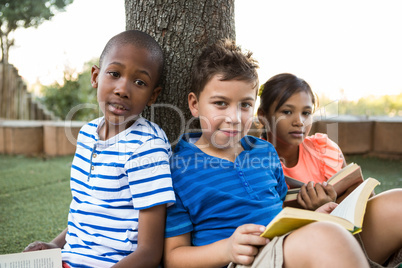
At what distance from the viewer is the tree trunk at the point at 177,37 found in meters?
1.78

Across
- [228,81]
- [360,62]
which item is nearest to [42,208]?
[228,81]

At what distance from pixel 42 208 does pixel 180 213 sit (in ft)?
6.69

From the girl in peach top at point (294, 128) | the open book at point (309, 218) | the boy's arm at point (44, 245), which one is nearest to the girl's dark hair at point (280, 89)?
the girl in peach top at point (294, 128)

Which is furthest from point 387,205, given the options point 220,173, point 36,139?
point 36,139

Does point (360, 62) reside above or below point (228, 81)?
above

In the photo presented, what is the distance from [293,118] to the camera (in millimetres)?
2162

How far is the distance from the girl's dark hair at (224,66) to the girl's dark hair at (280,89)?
0.59 metres

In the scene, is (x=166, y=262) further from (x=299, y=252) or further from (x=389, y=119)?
(x=389, y=119)

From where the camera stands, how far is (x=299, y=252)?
1.04m

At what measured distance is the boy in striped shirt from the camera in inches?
52.8

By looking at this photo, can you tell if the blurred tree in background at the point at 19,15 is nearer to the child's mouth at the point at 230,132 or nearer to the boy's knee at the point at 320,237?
the child's mouth at the point at 230,132

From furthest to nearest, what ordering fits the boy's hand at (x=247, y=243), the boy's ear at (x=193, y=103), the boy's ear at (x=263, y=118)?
the boy's ear at (x=263, y=118), the boy's ear at (x=193, y=103), the boy's hand at (x=247, y=243)

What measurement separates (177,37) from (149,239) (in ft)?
3.14

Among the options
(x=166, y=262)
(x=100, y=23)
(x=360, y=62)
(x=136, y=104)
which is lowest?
(x=166, y=262)
